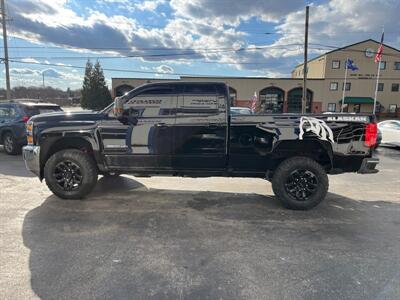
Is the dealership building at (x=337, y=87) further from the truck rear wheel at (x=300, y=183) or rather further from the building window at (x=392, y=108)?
the truck rear wheel at (x=300, y=183)

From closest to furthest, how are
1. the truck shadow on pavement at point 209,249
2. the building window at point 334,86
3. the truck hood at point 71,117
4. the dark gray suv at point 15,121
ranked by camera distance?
the truck shadow on pavement at point 209,249, the truck hood at point 71,117, the dark gray suv at point 15,121, the building window at point 334,86

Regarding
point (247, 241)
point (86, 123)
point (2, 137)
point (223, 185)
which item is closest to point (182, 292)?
point (247, 241)

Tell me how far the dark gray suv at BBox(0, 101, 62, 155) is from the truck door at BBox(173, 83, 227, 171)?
6705mm

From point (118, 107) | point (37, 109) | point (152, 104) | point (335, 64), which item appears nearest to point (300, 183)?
point (152, 104)

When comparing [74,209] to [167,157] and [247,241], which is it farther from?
[247,241]

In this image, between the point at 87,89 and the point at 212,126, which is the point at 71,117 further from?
the point at 87,89

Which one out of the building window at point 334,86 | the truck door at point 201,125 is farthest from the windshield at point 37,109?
the building window at point 334,86

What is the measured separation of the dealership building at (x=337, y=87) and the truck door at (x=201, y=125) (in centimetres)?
3647

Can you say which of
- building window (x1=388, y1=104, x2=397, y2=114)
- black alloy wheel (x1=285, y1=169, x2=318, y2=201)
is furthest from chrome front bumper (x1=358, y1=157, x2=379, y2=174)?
building window (x1=388, y1=104, x2=397, y2=114)

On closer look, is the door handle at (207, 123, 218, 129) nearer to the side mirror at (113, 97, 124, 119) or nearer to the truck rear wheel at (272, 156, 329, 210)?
the truck rear wheel at (272, 156, 329, 210)

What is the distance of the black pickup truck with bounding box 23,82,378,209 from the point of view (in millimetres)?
4734

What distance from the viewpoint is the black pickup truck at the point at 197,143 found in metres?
4.73

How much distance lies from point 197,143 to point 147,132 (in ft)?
2.85

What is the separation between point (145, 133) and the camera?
4.95 m
